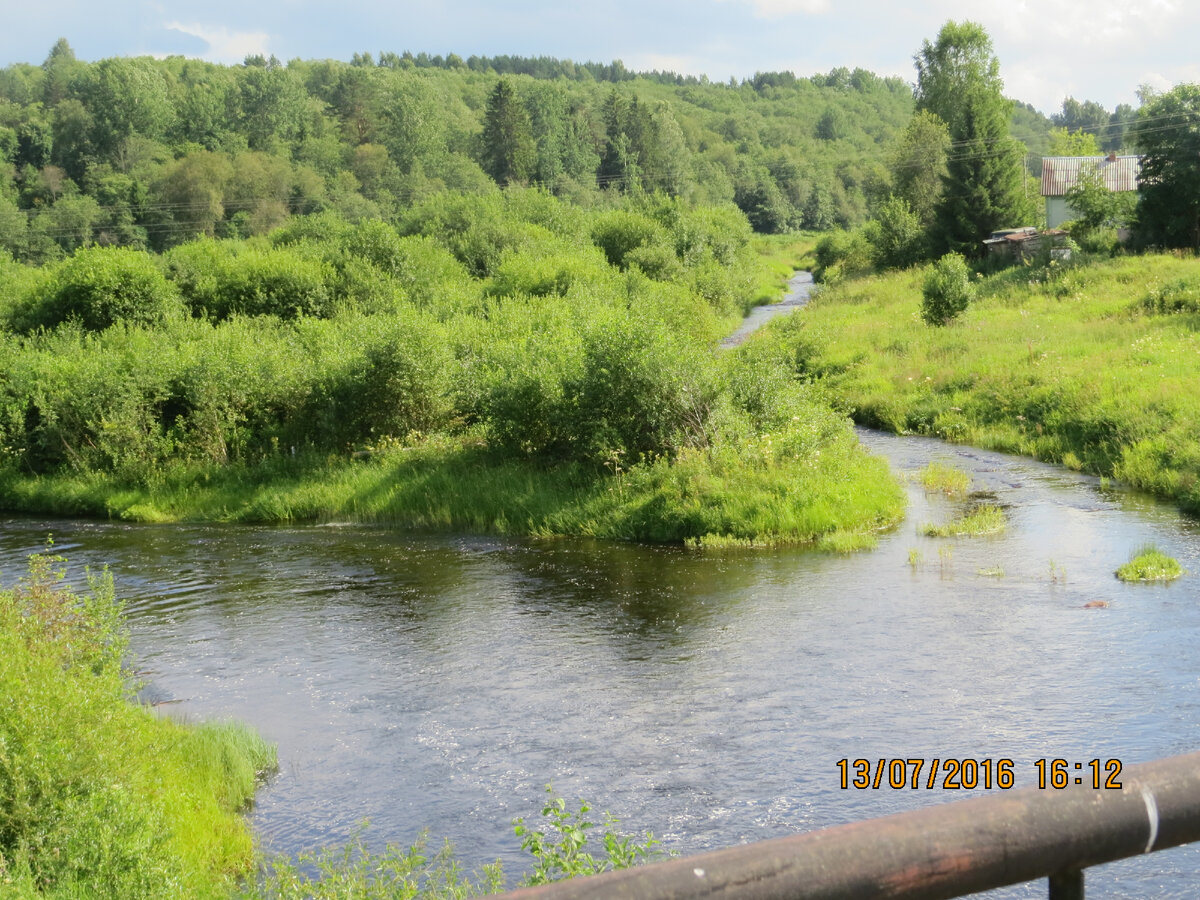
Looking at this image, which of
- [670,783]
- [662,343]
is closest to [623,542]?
[662,343]

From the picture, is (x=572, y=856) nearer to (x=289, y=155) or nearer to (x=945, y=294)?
(x=945, y=294)

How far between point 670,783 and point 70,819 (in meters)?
5.49

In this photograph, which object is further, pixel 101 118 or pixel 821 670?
pixel 101 118

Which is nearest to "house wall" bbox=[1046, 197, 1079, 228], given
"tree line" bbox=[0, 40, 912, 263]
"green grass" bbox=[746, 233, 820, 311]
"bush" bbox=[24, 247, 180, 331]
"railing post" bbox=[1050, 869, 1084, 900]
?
"green grass" bbox=[746, 233, 820, 311]

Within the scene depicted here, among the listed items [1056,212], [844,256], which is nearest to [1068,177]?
[1056,212]

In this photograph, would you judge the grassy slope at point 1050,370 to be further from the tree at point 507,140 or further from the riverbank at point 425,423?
the tree at point 507,140

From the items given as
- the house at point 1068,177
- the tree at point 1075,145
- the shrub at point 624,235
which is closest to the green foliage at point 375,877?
the shrub at point 624,235

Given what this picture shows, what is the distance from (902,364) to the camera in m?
36.4

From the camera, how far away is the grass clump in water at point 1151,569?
16688mm

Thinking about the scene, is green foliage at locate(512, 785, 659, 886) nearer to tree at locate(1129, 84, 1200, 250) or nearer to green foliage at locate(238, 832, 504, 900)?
green foliage at locate(238, 832, 504, 900)

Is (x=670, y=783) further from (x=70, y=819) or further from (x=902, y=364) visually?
(x=902, y=364)

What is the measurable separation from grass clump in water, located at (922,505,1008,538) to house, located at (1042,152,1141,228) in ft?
169
